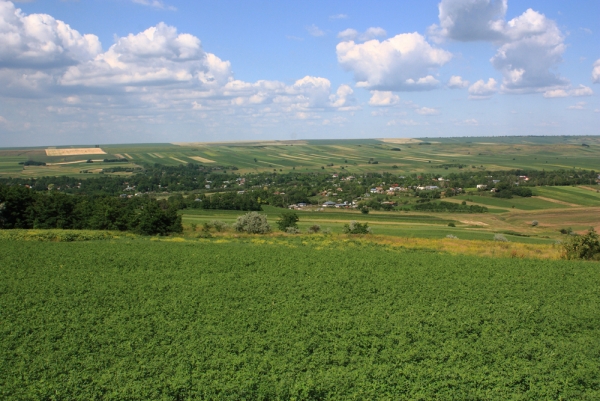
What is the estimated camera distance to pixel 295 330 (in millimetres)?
13875

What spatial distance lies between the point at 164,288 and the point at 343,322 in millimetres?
8062

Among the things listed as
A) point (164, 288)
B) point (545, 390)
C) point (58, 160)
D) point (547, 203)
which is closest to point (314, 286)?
point (164, 288)

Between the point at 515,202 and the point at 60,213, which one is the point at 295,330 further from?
the point at 515,202

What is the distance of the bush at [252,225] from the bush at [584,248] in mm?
23731

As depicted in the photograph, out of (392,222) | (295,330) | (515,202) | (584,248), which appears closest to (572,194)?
(515,202)

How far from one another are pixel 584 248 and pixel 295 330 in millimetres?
22359

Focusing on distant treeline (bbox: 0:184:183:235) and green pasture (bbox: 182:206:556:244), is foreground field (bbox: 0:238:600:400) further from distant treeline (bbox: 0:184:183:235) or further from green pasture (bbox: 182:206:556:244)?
green pasture (bbox: 182:206:556:244)

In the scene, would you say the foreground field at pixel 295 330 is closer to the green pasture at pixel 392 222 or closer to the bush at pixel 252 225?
the bush at pixel 252 225

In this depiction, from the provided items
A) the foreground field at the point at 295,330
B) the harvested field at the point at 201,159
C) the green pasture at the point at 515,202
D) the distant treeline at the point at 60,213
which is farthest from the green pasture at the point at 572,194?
the harvested field at the point at 201,159

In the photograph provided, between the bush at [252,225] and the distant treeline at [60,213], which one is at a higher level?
the distant treeline at [60,213]

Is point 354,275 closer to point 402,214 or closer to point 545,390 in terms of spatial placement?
point 545,390

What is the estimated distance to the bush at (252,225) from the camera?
1599 inches

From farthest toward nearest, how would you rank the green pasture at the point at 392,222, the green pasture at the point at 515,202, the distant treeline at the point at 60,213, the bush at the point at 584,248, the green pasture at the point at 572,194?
the green pasture at the point at 572,194 < the green pasture at the point at 515,202 < the green pasture at the point at 392,222 < the distant treeline at the point at 60,213 < the bush at the point at 584,248

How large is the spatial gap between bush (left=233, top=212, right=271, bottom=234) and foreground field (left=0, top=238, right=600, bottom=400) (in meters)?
17.1
